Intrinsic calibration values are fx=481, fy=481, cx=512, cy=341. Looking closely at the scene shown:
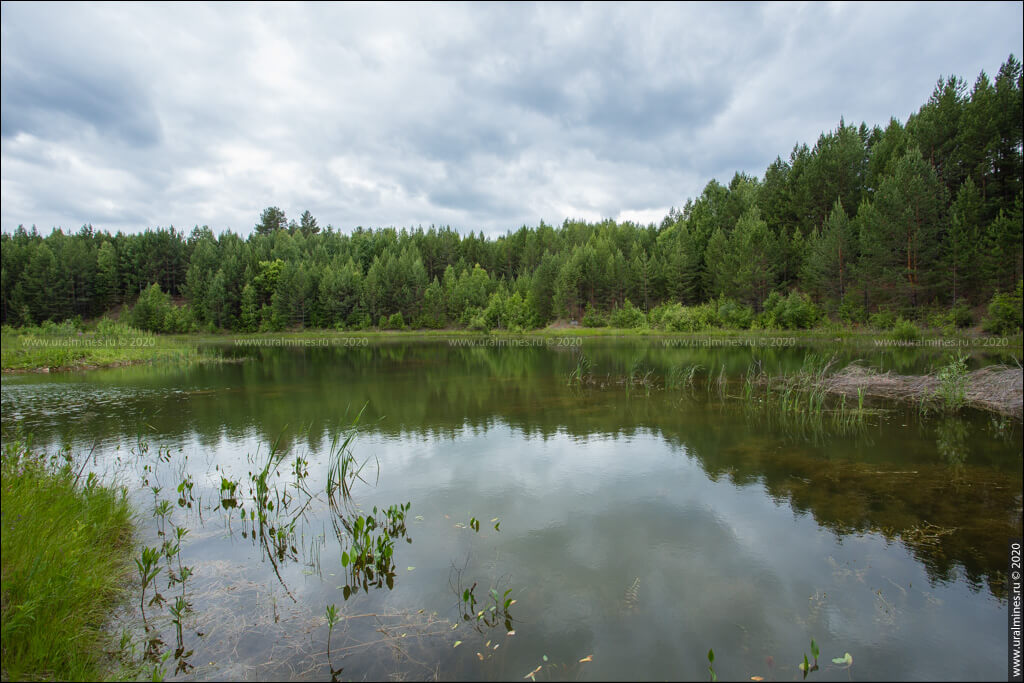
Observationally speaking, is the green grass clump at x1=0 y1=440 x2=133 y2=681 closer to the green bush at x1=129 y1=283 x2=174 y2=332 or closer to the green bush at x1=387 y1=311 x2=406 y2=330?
the green bush at x1=387 y1=311 x2=406 y2=330

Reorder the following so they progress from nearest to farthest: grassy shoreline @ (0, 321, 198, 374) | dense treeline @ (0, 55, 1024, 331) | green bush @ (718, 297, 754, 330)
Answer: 1. grassy shoreline @ (0, 321, 198, 374)
2. dense treeline @ (0, 55, 1024, 331)
3. green bush @ (718, 297, 754, 330)

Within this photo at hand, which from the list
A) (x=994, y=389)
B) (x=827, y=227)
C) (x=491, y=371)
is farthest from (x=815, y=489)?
(x=827, y=227)

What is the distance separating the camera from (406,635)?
4.84 metres

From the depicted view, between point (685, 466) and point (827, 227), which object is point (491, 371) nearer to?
point (685, 466)

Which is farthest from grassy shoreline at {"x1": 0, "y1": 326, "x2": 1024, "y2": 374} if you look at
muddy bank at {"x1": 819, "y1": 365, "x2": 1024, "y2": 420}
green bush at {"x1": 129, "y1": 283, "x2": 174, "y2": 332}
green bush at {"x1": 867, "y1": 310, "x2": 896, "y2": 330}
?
green bush at {"x1": 129, "y1": 283, "x2": 174, "y2": 332}

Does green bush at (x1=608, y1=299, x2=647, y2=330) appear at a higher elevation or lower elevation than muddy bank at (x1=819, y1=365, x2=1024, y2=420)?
higher

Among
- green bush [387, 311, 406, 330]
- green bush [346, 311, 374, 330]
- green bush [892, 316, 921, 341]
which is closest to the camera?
green bush [892, 316, 921, 341]

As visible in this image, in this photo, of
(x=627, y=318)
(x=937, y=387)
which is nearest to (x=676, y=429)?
(x=937, y=387)

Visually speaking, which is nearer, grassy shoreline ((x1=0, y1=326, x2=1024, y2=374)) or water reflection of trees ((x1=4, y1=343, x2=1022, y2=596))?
water reflection of trees ((x1=4, y1=343, x2=1022, y2=596))

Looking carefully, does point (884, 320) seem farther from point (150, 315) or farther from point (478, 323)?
point (150, 315)

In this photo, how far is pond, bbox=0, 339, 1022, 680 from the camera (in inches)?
180

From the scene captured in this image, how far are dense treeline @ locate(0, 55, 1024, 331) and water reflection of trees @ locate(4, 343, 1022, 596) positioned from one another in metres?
27.8

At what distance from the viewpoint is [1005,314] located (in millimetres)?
36719

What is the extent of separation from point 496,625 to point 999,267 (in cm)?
5389
